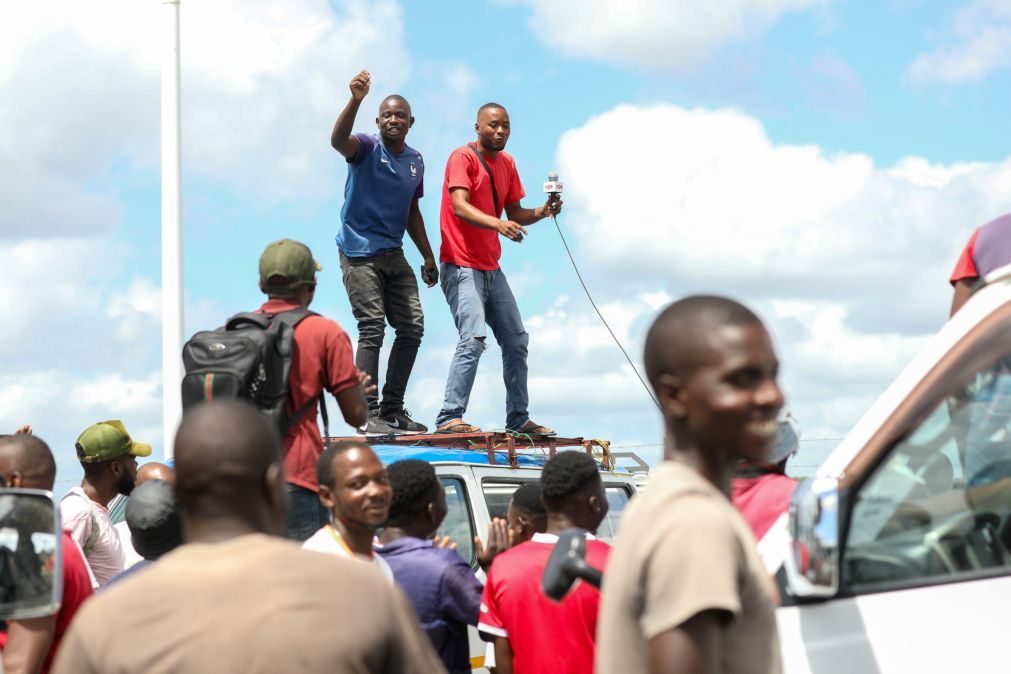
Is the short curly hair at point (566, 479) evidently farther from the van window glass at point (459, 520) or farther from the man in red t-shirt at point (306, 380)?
the van window glass at point (459, 520)

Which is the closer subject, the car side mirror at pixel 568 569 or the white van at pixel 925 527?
the car side mirror at pixel 568 569

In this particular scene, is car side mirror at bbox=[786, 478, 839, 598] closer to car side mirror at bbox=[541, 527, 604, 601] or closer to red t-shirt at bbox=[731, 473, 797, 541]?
car side mirror at bbox=[541, 527, 604, 601]

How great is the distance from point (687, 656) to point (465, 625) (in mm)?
3203

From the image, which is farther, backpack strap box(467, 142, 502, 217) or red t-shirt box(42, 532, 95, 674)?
backpack strap box(467, 142, 502, 217)

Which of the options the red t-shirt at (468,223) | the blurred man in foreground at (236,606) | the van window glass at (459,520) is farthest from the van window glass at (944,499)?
the red t-shirt at (468,223)

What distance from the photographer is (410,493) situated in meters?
5.66

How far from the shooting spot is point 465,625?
5430 mm

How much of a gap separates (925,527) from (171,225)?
841 cm

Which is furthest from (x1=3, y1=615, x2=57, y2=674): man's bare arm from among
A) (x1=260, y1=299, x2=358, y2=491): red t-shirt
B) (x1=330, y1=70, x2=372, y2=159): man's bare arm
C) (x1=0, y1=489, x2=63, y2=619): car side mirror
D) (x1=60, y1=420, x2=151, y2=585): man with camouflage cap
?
(x1=330, y1=70, x2=372, y2=159): man's bare arm

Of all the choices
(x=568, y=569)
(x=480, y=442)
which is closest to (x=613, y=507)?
(x=480, y=442)

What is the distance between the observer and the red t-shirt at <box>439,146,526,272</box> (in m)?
9.70

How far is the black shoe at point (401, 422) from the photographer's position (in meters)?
9.57

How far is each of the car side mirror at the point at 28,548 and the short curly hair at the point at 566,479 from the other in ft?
8.71

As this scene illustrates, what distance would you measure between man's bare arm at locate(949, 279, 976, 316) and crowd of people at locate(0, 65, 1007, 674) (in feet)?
0.05
